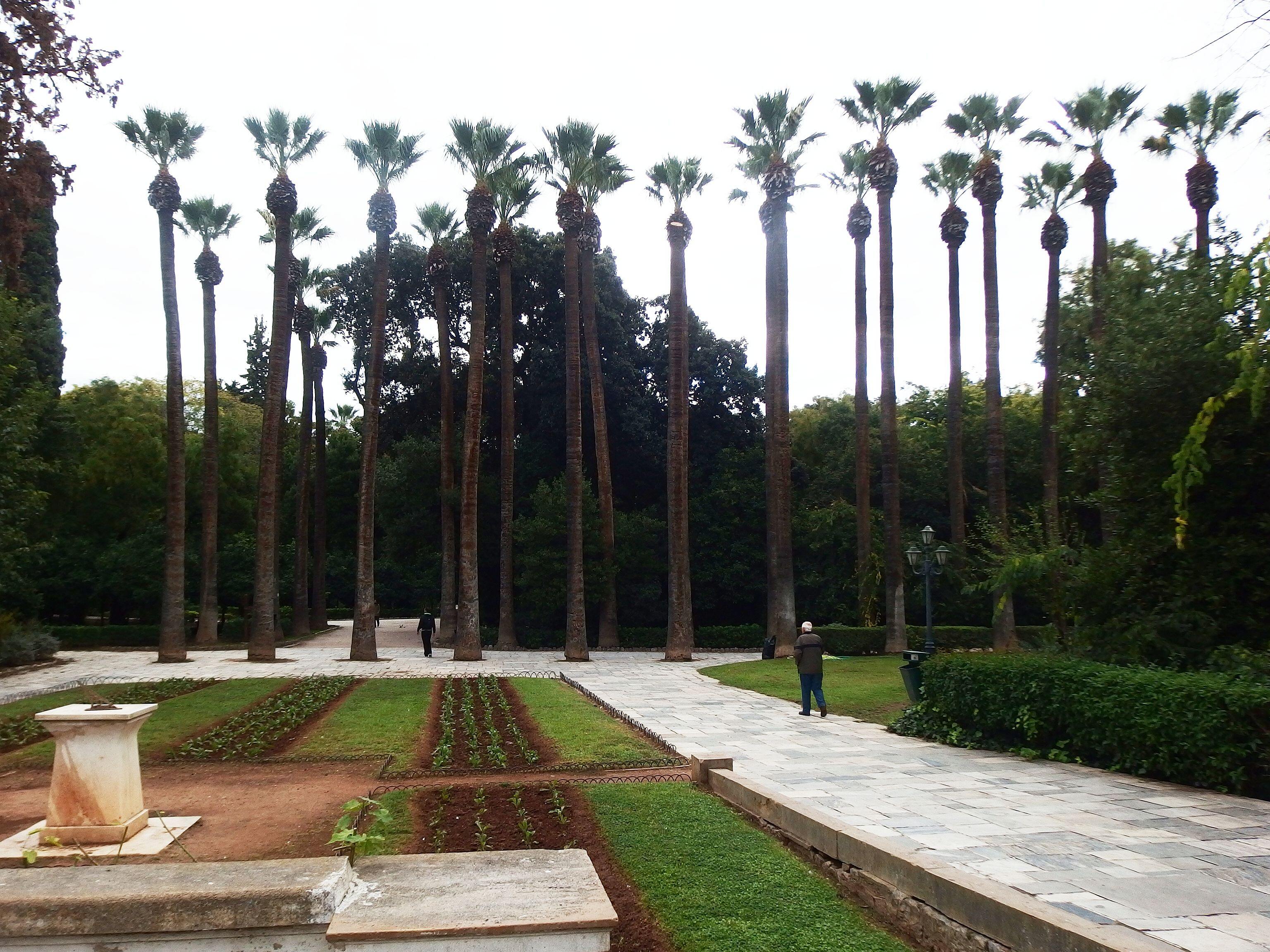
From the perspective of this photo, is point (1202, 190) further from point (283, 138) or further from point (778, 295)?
point (283, 138)

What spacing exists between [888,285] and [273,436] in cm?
2004

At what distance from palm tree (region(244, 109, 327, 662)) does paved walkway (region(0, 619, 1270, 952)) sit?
15407 millimetres

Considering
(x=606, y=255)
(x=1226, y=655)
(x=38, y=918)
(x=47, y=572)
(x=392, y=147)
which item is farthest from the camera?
(x=606, y=255)

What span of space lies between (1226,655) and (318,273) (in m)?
35.9

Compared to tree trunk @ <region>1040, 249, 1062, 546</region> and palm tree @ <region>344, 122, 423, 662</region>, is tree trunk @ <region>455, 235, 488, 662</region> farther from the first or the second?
tree trunk @ <region>1040, 249, 1062, 546</region>

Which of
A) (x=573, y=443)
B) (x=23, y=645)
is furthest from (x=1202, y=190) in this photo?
(x=23, y=645)

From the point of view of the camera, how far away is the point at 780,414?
92.6 feet

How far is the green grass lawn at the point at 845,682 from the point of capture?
16.3 meters

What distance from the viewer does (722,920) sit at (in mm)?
5180

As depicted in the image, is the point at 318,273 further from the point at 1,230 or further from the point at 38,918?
the point at 38,918

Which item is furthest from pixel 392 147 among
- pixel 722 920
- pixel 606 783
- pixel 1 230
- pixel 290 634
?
pixel 722 920

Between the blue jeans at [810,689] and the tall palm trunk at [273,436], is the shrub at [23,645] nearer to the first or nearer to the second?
the tall palm trunk at [273,436]

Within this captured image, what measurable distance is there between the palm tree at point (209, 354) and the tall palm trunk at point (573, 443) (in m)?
11.7

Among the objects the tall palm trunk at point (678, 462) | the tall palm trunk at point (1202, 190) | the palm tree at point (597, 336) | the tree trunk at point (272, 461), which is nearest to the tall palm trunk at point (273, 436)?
the tree trunk at point (272, 461)
